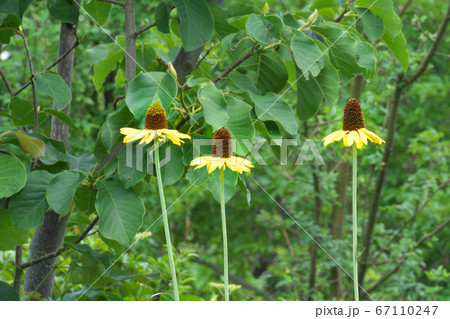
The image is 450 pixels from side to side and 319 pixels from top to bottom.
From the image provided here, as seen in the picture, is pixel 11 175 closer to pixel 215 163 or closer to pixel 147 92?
pixel 147 92

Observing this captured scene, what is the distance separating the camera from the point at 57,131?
4.52 feet

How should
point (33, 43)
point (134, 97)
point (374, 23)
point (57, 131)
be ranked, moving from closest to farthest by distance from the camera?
point (134, 97) → point (374, 23) → point (57, 131) → point (33, 43)

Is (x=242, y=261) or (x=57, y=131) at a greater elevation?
(x=57, y=131)

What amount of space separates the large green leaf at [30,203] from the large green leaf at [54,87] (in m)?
0.17

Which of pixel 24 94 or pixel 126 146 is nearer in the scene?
pixel 126 146

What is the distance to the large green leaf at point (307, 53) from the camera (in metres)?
0.92

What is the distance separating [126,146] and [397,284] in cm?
215

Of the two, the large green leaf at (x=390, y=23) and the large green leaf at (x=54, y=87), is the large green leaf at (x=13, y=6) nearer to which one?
the large green leaf at (x=54, y=87)

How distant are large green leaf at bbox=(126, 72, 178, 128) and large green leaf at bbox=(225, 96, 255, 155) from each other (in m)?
0.11

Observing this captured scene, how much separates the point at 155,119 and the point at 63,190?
0.34 m

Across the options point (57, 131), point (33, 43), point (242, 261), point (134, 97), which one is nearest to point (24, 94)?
point (33, 43)

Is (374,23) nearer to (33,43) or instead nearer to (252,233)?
(33,43)

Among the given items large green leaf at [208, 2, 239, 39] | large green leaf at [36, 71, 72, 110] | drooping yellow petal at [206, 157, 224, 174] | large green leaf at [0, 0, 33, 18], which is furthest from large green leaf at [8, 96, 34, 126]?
drooping yellow petal at [206, 157, 224, 174]

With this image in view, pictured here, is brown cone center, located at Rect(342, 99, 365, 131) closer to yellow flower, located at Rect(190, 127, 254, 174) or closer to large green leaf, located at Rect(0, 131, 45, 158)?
yellow flower, located at Rect(190, 127, 254, 174)
